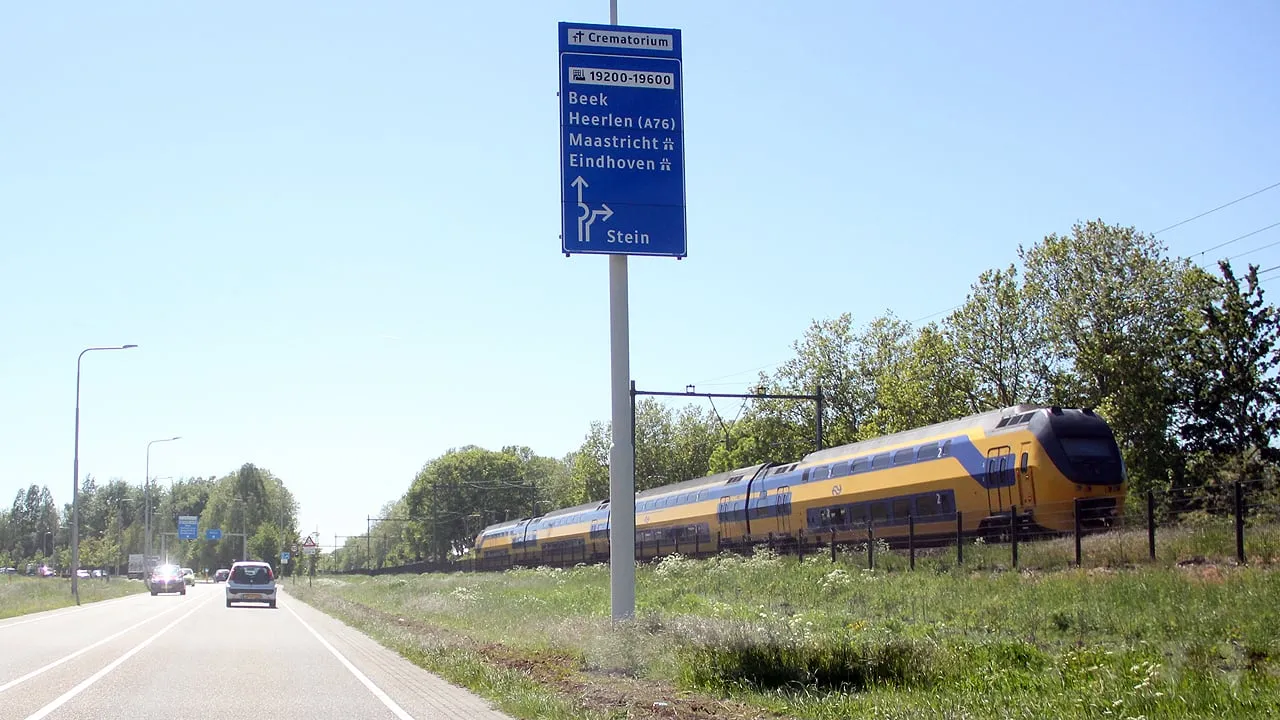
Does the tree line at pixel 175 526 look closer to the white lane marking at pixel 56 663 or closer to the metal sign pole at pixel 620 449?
the white lane marking at pixel 56 663

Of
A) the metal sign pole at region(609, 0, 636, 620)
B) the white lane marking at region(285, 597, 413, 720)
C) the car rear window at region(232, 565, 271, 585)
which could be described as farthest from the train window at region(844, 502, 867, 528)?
the car rear window at region(232, 565, 271, 585)

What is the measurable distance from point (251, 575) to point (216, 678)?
97.4ft

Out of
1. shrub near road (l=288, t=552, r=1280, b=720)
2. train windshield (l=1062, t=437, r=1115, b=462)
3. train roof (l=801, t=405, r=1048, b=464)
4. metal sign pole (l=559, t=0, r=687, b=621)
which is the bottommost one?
shrub near road (l=288, t=552, r=1280, b=720)

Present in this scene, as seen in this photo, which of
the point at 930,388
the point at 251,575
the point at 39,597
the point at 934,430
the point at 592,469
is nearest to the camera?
the point at 934,430

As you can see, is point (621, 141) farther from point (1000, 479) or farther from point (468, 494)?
point (468, 494)

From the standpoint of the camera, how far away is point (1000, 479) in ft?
94.0

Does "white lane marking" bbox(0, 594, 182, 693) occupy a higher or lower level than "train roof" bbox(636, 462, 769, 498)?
lower

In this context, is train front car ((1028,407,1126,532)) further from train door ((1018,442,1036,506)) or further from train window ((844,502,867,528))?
train window ((844,502,867,528))

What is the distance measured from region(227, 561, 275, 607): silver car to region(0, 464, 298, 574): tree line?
7723 cm

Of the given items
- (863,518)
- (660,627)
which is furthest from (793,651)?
(863,518)

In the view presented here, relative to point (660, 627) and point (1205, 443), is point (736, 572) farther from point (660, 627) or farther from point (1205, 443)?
point (1205, 443)

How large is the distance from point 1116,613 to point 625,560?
281 inches

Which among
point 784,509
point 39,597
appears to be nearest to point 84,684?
point 784,509

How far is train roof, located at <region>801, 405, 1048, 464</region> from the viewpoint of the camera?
98.5 ft
